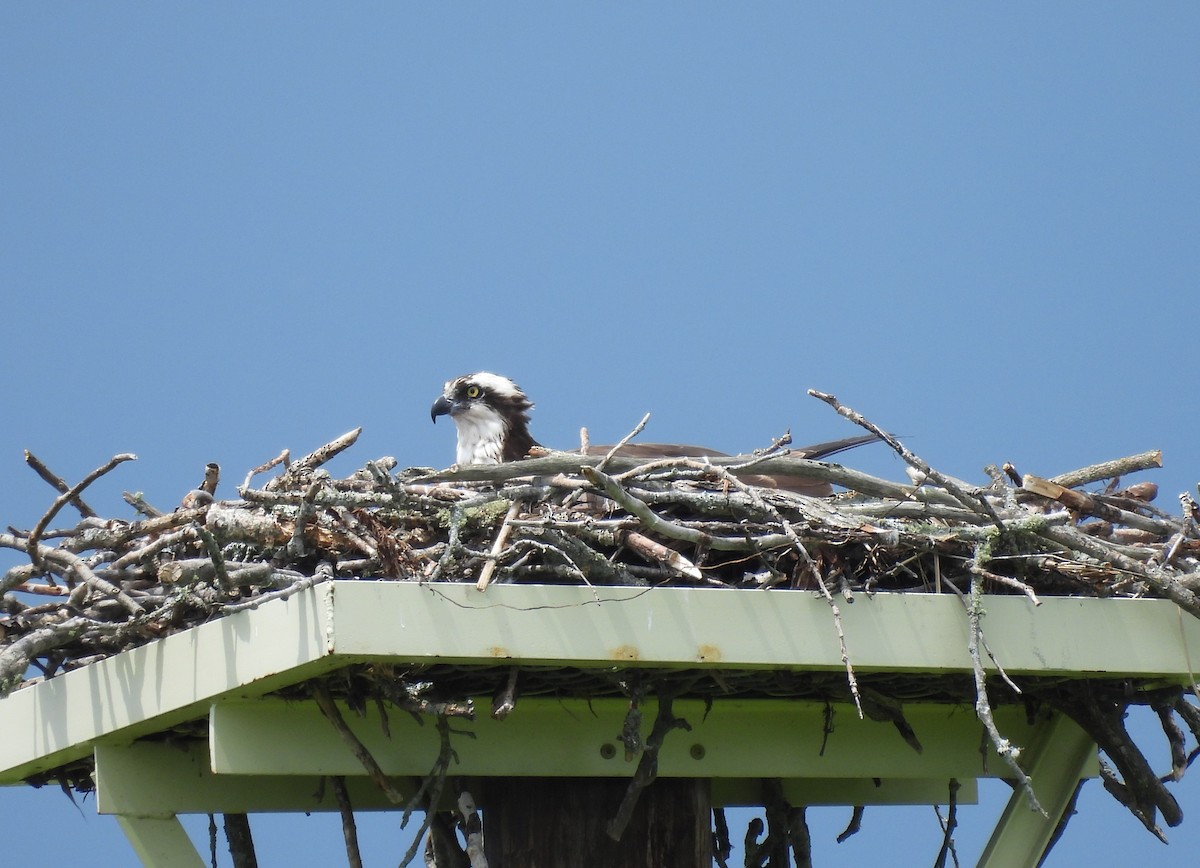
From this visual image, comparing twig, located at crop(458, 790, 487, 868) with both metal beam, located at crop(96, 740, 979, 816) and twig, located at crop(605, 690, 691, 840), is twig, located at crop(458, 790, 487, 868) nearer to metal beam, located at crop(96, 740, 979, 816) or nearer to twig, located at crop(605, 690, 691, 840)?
metal beam, located at crop(96, 740, 979, 816)

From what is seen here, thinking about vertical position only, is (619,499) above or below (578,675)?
above

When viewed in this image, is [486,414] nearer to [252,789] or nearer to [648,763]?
[252,789]

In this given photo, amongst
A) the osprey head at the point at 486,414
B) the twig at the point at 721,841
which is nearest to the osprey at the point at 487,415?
the osprey head at the point at 486,414

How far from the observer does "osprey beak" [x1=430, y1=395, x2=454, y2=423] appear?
667 cm

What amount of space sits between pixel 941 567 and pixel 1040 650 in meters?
0.27

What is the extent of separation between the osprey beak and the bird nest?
2.79 metres

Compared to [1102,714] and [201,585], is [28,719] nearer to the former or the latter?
[201,585]

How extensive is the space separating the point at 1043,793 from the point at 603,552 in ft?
4.62

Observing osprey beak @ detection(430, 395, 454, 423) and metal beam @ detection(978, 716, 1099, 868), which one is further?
osprey beak @ detection(430, 395, 454, 423)

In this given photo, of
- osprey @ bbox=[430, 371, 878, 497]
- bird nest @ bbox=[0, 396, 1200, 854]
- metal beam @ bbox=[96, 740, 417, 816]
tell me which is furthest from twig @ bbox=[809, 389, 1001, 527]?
osprey @ bbox=[430, 371, 878, 497]

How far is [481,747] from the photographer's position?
367 cm

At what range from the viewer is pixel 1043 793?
4129 millimetres

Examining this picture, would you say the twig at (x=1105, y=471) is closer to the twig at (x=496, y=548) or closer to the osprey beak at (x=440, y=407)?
the twig at (x=496, y=548)

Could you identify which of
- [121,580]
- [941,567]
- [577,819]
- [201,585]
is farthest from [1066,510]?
[121,580]
